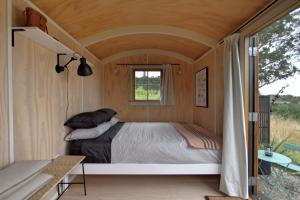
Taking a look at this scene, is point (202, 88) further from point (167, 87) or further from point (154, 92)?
point (154, 92)

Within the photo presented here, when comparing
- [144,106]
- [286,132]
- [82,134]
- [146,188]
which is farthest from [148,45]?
[286,132]

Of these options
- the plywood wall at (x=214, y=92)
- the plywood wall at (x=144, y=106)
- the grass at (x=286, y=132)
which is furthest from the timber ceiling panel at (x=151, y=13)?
the plywood wall at (x=144, y=106)

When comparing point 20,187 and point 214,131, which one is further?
point 214,131

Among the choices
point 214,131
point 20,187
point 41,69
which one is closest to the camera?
point 20,187

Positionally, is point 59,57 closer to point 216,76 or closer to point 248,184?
point 216,76

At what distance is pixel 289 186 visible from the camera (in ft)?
6.86

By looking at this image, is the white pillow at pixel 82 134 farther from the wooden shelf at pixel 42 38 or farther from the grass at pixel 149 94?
the grass at pixel 149 94

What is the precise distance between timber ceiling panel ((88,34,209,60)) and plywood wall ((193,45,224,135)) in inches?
12.6

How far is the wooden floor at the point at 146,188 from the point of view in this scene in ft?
7.65

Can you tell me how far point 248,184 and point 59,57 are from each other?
2847 mm

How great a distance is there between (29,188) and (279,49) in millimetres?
2616

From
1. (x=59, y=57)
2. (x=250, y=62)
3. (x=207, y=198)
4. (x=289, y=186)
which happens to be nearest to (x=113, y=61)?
(x=59, y=57)

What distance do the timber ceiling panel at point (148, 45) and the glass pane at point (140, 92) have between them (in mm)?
940

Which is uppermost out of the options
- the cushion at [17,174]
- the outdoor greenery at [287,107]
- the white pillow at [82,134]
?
the outdoor greenery at [287,107]
